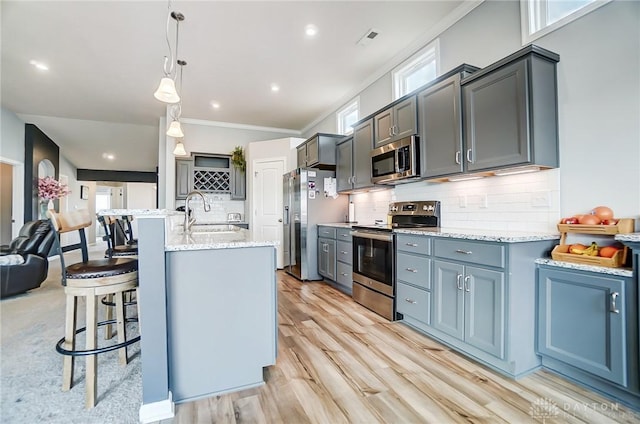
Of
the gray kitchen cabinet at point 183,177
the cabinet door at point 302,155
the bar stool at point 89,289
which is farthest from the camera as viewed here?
the gray kitchen cabinet at point 183,177

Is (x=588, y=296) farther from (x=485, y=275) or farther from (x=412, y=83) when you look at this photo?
(x=412, y=83)

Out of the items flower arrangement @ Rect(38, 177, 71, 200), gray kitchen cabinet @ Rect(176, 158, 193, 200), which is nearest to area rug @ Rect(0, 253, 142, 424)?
gray kitchen cabinet @ Rect(176, 158, 193, 200)

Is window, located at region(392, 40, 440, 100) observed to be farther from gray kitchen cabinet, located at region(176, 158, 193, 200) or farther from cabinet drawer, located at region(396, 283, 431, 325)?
gray kitchen cabinet, located at region(176, 158, 193, 200)

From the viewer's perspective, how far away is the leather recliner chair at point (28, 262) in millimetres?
3758

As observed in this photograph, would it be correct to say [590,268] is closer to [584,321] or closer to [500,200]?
[584,321]

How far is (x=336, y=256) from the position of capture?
4.20 metres

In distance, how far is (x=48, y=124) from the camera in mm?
6668

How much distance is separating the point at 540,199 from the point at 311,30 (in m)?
2.78

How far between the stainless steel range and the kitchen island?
1.45 m

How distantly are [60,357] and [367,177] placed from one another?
343 centimetres

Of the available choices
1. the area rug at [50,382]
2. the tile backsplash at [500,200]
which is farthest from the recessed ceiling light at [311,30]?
the area rug at [50,382]

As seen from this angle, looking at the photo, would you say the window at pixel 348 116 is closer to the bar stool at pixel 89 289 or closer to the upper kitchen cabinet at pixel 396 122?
the upper kitchen cabinet at pixel 396 122

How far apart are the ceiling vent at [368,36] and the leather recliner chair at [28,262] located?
14.5 feet

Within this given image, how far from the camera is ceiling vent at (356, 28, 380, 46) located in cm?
328
